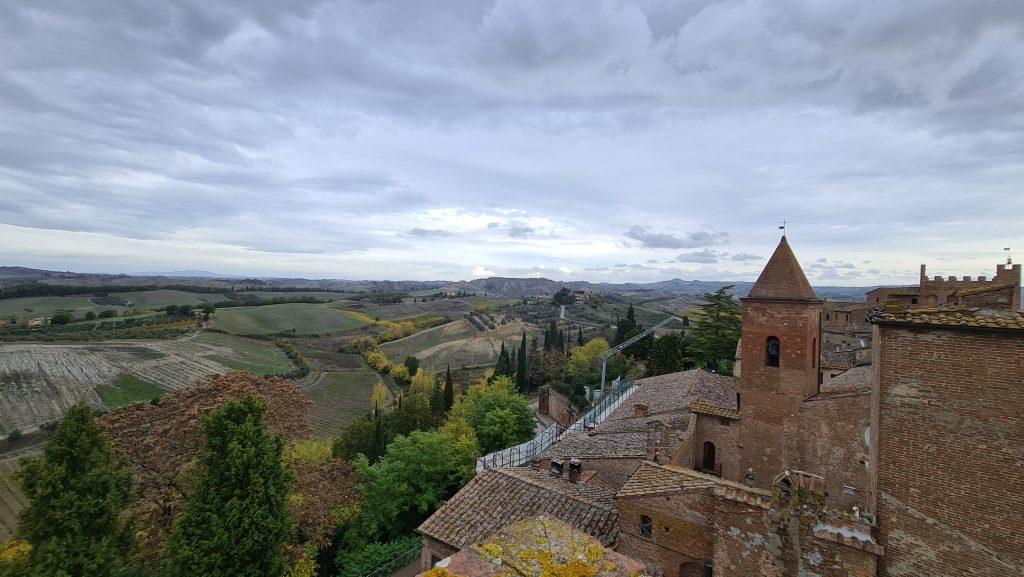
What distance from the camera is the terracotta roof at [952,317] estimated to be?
6.11 metres

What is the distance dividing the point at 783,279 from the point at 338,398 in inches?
2576

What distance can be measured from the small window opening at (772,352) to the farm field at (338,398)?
5048cm

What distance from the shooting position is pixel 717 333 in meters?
40.9

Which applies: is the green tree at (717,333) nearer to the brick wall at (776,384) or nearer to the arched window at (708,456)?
the arched window at (708,456)

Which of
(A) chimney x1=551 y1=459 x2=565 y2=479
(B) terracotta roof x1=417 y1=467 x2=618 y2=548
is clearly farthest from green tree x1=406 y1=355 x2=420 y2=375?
(B) terracotta roof x1=417 y1=467 x2=618 y2=548

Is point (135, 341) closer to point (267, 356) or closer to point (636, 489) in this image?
point (267, 356)

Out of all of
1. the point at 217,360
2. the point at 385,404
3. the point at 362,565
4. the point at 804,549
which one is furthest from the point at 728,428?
the point at 217,360

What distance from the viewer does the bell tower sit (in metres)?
14.6

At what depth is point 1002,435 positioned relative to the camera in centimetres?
602

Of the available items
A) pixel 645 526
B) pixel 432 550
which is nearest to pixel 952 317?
pixel 645 526

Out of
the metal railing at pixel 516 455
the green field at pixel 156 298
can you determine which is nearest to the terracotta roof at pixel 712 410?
the metal railing at pixel 516 455

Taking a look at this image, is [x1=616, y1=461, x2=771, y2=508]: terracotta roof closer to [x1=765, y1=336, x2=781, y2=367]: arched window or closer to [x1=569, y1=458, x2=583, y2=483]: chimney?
[x1=765, y1=336, x2=781, y2=367]: arched window

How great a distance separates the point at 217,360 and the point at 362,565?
56.4 meters

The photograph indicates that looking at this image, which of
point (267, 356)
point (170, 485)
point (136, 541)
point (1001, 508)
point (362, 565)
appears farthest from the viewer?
point (267, 356)
